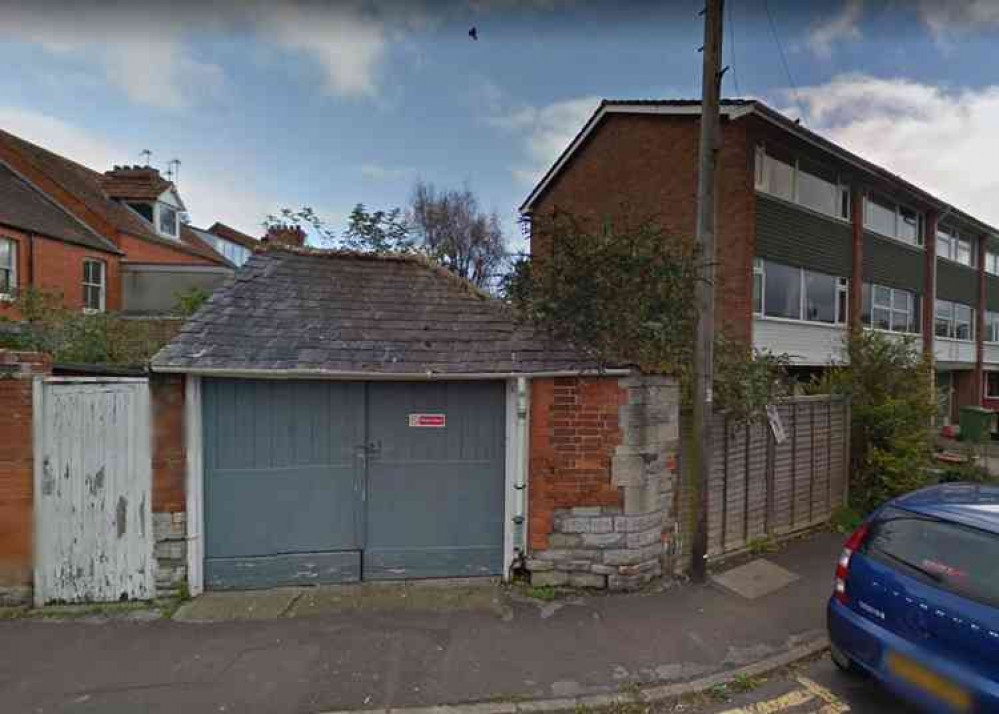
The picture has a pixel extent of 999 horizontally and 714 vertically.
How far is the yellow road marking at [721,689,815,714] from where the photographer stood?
10.3 feet

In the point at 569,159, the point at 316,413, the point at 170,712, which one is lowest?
the point at 170,712

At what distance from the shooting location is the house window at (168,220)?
20766mm

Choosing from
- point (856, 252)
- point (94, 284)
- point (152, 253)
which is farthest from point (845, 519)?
point (152, 253)

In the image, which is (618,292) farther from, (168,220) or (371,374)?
(168,220)

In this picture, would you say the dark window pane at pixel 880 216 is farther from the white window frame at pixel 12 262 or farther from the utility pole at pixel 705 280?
the white window frame at pixel 12 262

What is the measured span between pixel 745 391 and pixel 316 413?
4485mm

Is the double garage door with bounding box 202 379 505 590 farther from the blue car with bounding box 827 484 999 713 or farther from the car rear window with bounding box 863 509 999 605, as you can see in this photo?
the car rear window with bounding box 863 509 999 605

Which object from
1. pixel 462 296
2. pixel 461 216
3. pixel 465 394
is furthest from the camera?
pixel 461 216

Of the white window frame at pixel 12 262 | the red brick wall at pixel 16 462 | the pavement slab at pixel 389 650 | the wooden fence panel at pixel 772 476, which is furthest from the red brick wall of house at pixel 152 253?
the wooden fence panel at pixel 772 476

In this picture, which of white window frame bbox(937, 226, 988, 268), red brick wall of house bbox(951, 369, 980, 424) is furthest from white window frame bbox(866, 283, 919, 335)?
red brick wall of house bbox(951, 369, 980, 424)

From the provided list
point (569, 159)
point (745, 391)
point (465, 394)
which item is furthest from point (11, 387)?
point (569, 159)

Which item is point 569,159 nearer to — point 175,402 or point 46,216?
point 175,402

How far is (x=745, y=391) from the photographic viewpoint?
17.6 ft

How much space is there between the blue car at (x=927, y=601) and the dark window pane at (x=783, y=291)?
9.65 meters
